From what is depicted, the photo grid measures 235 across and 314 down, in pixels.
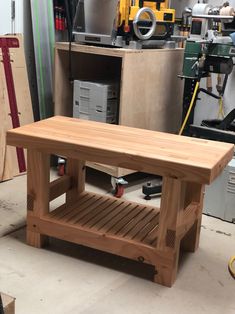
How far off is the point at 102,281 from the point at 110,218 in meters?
0.36

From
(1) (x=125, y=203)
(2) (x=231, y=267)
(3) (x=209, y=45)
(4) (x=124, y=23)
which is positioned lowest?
(2) (x=231, y=267)

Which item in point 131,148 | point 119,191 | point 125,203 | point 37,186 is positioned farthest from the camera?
point 119,191

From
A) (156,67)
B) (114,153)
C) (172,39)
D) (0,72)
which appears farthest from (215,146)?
(0,72)

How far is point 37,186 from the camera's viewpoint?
85.6 inches

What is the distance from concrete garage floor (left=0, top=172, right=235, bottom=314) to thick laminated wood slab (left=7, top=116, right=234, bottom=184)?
519 millimetres

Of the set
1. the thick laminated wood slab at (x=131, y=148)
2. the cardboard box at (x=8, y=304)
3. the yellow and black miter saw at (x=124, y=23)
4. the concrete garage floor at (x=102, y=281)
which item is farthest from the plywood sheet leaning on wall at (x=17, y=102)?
the cardboard box at (x=8, y=304)

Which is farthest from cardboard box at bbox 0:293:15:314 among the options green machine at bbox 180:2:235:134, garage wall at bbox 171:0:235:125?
garage wall at bbox 171:0:235:125

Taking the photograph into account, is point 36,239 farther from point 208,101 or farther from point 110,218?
point 208,101

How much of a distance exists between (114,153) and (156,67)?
1.26 metres

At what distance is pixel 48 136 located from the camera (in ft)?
6.84

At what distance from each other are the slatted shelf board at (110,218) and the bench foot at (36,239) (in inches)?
4.1

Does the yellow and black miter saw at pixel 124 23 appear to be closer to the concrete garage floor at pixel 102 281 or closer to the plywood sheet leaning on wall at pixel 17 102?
the plywood sheet leaning on wall at pixel 17 102

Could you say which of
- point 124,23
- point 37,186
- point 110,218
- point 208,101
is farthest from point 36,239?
point 208,101

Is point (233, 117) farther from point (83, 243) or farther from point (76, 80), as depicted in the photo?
point (83, 243)
